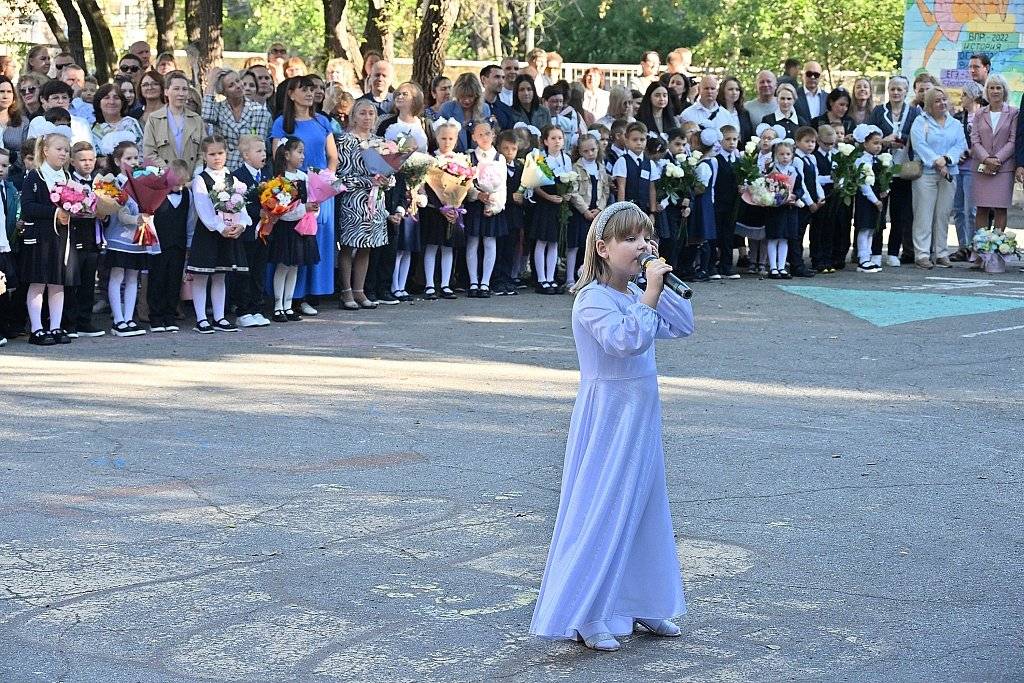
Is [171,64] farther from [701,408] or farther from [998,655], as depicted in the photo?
[998,655]

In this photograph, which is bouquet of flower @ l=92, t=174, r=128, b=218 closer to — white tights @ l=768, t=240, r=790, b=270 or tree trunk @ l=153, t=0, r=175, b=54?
white tights @ l=768, t=240, r=790, b=270

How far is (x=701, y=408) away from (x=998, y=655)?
440 cm

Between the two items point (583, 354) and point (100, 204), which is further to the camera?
point (100, 204)

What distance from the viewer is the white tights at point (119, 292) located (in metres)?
12.3

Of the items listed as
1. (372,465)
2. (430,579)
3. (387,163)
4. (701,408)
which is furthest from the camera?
(387,163)

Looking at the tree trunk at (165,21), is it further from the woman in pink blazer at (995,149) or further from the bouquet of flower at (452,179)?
the woman in pink blazer at (995,149)

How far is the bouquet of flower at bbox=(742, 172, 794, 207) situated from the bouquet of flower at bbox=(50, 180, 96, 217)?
6.97m

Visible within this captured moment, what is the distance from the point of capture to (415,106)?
14352 mm

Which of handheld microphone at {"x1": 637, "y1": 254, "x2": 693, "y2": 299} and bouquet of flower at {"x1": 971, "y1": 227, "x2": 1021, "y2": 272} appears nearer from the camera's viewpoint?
handheld microphone at {"x1": 637, "y1": 254, "x2": 693, "y2": 299}

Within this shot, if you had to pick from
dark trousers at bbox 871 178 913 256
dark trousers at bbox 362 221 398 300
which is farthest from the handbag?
dark trousers at bbox 362 221 398 300

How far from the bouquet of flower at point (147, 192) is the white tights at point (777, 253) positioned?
6.77 m

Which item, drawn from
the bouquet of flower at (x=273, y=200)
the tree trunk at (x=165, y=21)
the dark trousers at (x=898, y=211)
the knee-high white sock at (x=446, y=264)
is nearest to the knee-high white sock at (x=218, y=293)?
the bouquet of flower at (x=273, y=200)

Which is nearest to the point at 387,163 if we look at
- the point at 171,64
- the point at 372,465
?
the point at 171,64

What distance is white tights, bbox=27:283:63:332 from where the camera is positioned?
1180 cm
